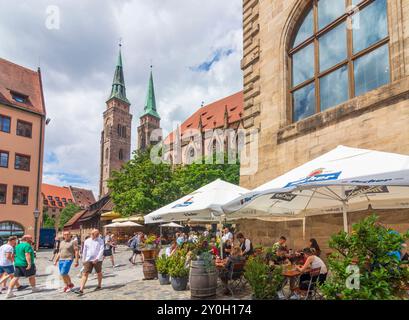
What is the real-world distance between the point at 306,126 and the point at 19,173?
101ft

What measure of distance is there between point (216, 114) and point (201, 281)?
63.5m

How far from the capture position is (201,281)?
24.7 ft

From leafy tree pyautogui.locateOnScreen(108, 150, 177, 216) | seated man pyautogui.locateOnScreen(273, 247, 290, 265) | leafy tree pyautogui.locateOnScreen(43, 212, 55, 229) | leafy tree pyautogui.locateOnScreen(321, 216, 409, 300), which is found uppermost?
leafy tree pyautogui.locateOnScreen(108, 150, 177, 216)

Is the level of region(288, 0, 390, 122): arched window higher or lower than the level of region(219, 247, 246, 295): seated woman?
higher

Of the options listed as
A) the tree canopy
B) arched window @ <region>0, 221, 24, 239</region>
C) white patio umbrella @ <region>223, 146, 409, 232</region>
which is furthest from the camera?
the tree canopy

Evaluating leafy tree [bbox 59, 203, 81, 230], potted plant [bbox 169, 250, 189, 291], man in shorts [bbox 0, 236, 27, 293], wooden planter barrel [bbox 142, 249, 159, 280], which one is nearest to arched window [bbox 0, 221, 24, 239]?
man in shorts [bbox 0, 236, 27, 293]

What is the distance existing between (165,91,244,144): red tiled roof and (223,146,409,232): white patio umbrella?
5378 centimetres

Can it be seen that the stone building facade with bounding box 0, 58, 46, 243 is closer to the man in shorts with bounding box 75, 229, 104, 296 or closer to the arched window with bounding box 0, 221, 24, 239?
the arched window with bounding box 0, 221, 24, 239

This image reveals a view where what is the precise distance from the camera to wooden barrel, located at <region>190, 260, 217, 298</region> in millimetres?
7508

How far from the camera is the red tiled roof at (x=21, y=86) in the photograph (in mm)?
34459

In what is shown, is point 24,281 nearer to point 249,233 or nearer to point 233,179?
point 249,233

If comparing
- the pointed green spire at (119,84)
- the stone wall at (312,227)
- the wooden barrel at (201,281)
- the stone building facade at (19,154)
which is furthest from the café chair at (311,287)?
the pointed green spire at (119,84)

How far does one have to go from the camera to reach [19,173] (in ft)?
109

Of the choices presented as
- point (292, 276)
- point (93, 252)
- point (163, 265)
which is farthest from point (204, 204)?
point (93, 252)
